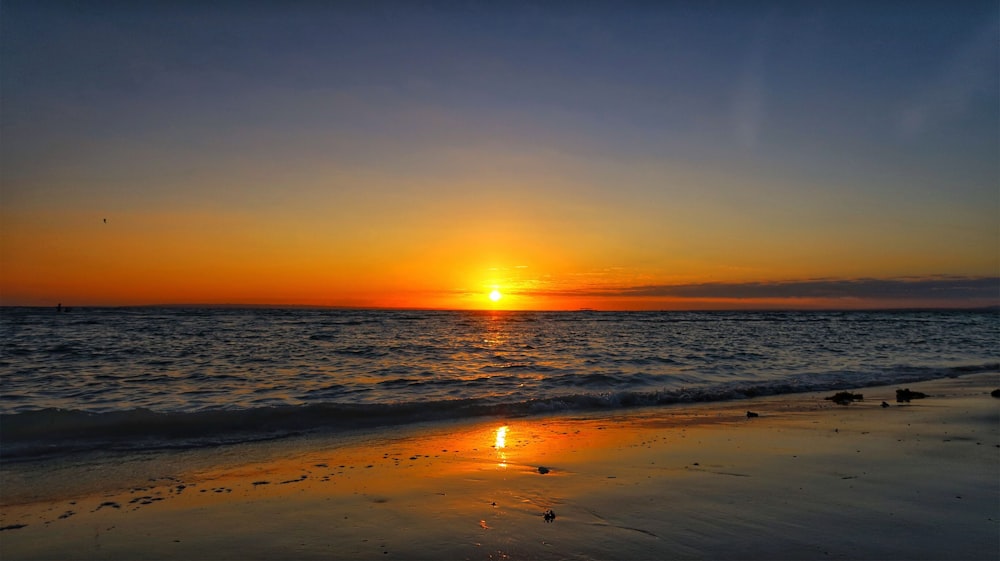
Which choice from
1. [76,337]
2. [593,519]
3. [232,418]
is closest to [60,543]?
[593,519]

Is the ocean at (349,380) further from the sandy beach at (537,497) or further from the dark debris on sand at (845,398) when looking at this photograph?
the dark debris on sand at (845,398)

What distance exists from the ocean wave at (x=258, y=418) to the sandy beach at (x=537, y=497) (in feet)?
2.98

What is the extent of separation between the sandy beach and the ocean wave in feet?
2.98

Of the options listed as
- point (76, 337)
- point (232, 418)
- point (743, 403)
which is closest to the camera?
point (232, 418)

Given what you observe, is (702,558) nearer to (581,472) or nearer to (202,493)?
(581,472)

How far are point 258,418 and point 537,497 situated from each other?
7.38 m

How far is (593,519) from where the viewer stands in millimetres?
5617

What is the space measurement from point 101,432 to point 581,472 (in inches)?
336

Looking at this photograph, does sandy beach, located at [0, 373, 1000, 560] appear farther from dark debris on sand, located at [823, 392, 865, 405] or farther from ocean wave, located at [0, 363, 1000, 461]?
dark debris on sand, located at [823, 392, 865, 405]

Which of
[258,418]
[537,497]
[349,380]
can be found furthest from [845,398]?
[258,418]

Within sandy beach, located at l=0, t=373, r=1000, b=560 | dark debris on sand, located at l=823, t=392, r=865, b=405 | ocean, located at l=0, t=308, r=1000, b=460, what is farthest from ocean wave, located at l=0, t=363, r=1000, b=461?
dark debris on sand, located at l=823, t=392, r=865, b=405

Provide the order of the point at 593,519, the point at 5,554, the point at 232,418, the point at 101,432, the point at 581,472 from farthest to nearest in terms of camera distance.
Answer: the point at 232,418 < the point at 101,432 < the point at 581,472 < the point at 593,519 < the point at 5,554

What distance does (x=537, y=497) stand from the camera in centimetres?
635

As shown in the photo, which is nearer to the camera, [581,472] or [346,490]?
[346,490]
